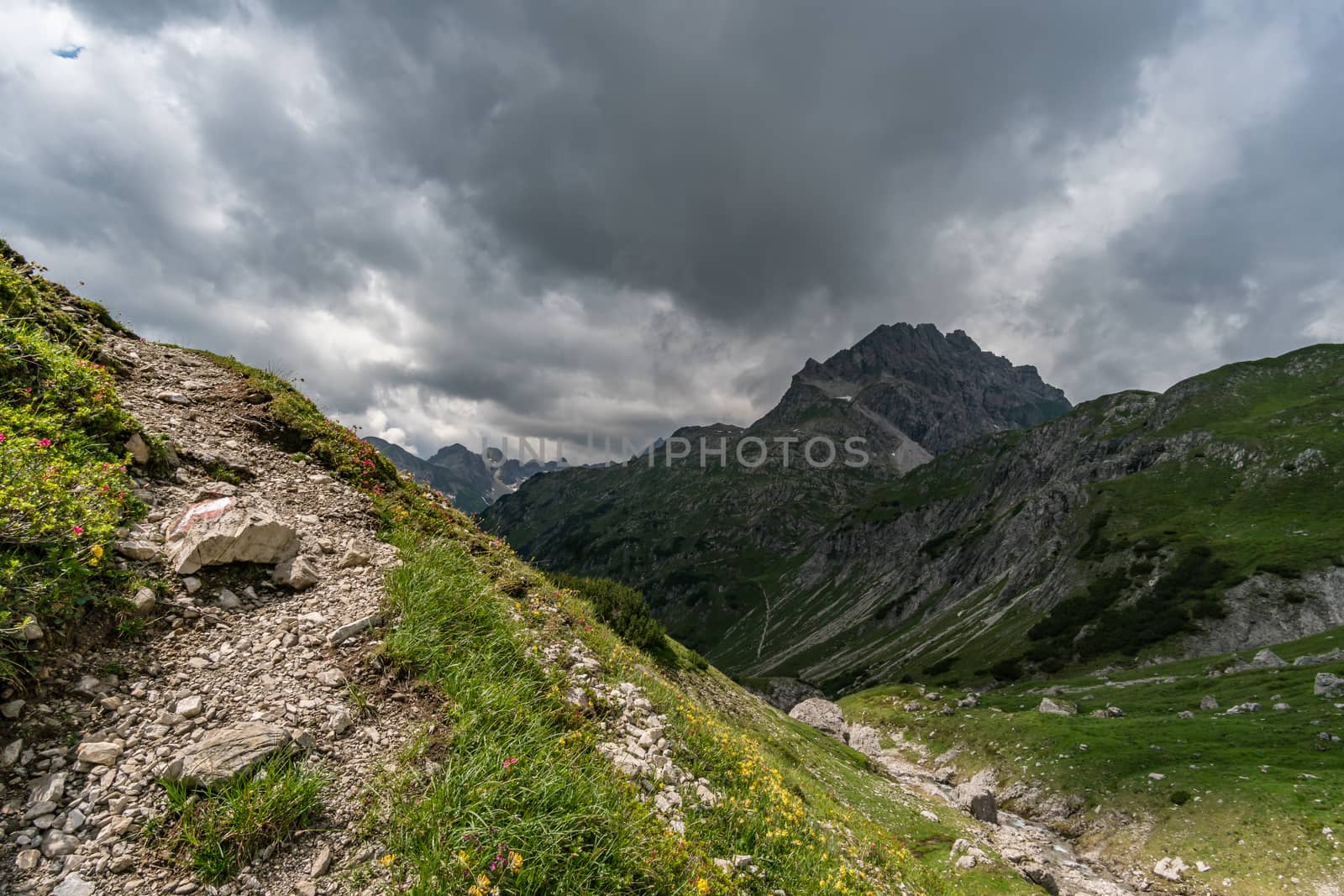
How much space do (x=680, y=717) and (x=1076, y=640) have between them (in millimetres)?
126273

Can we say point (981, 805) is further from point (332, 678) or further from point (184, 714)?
point (184, 714)

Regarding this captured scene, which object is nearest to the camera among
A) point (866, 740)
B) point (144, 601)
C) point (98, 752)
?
point (98, 752)

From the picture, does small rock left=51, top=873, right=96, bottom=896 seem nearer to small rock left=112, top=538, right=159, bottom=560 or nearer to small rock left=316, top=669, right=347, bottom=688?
small rock left=316, top=669, right=347, bottom=688

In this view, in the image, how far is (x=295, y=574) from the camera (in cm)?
913

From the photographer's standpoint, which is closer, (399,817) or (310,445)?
(399,817)

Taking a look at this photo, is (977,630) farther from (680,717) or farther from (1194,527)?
(680,717)

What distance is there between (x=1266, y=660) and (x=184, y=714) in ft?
A: 350

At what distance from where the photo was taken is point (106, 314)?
20.7m

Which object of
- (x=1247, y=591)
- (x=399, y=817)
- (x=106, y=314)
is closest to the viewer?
(x=399, y=817)

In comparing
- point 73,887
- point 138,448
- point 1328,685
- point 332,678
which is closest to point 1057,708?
point 1328,685

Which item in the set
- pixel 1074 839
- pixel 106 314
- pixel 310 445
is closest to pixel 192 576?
pixel 310 445

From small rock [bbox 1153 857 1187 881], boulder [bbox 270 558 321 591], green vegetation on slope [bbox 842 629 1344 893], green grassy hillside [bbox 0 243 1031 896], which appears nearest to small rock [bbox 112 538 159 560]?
green grassy hillside [bbox 0 243 1031 896]

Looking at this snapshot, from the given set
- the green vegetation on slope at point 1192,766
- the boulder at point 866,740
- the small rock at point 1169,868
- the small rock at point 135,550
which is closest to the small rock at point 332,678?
the small rock at point 135,550

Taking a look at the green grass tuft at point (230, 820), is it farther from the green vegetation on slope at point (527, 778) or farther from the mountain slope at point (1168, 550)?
the mountain slope at point (1168, 550)
